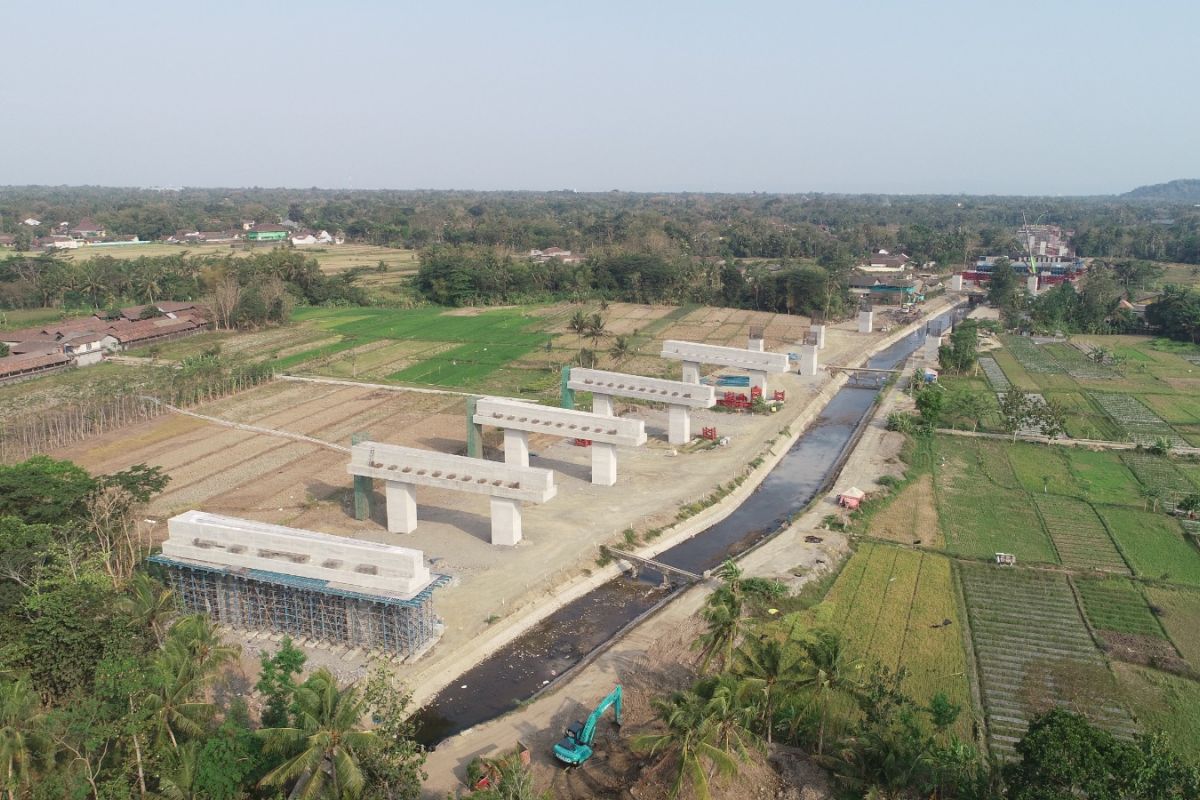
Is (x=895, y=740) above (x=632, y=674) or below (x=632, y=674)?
above

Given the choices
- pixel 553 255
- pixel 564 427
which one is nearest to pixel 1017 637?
pixel 564 427

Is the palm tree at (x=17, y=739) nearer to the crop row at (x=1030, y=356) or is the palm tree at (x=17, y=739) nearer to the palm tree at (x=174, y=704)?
the palm tree at (x=174, y=704)

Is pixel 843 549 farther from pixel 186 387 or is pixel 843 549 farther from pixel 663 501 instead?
pixel 186 387

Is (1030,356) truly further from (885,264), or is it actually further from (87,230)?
(87,230)

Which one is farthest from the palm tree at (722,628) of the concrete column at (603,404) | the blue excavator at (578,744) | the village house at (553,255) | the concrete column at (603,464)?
the village house at (553,255)

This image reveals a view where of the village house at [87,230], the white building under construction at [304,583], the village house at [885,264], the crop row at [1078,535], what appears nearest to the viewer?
the white building under construction at [304,583]

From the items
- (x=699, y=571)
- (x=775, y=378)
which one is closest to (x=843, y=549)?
(x=699, y=571)
